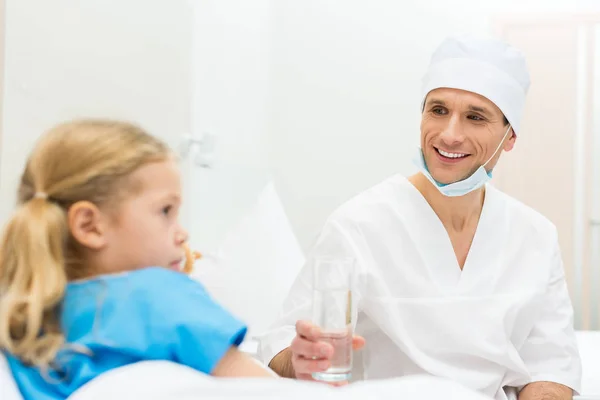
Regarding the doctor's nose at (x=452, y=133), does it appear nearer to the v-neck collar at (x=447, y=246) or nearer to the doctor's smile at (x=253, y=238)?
the doctor's smile at (x=253, y=238)

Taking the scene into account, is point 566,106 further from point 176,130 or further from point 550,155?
point 176,130

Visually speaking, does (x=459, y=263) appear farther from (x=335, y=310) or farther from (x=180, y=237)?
(x=180, y=237)

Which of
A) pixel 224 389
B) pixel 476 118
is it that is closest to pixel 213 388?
pixel 224 389

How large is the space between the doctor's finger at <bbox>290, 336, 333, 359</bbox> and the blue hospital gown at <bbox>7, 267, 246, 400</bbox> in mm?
204

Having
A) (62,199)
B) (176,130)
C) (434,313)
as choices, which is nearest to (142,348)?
(62,199)

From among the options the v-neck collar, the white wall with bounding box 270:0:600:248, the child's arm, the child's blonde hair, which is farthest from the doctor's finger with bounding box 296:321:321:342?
the white wall with bounding box 270:0:600:248

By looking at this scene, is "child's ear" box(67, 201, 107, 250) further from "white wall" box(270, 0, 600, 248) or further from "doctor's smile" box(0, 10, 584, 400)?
"white wall" box(270, 0, 600, 248)

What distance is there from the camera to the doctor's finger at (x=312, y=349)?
1.10 meters

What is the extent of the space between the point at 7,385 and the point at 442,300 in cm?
97

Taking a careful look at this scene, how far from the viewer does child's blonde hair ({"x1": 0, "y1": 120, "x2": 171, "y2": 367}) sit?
3.01 feet

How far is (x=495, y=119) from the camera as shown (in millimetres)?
Answer: 1707

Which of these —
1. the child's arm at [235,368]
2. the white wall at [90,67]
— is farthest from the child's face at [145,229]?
the white wall at [90,67]

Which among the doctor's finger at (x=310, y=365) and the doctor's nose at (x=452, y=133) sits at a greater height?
the doctor's nose at (x=452, y=133)

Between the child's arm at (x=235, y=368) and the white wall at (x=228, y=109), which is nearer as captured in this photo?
the child's arm at (x=235, y=368)
